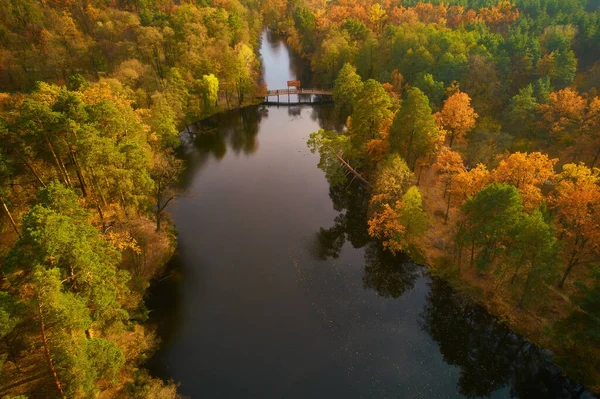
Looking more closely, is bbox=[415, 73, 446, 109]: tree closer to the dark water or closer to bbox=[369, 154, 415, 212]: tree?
the dark water

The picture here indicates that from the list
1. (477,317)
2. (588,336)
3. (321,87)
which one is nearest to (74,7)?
(321,87)

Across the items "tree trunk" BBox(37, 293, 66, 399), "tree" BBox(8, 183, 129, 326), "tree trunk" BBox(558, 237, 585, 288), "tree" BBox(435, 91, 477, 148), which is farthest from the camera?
"tree" BBox(435, 91, 477, 148)

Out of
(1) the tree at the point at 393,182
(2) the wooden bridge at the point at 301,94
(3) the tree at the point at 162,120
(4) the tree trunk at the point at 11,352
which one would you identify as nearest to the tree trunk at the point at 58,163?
(4) the tree trunk at the point at 11,352

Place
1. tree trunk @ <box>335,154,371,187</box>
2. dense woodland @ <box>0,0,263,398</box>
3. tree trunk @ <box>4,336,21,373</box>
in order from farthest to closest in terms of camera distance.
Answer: tree trunk @ <box>335,154,371,187</box>
tree trunk @ <box>4,336,21,373</box>
dense woodland @ <box>0,0,263,398</box>

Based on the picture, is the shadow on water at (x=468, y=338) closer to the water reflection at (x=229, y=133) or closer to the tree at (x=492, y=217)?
the tree at (x=492, y=217)

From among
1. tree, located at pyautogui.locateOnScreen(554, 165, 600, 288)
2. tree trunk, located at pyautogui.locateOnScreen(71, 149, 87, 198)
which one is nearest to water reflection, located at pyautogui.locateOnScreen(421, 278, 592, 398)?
tree, located at pyautogui.locateOnScreen(554, 165, 600, 288)
